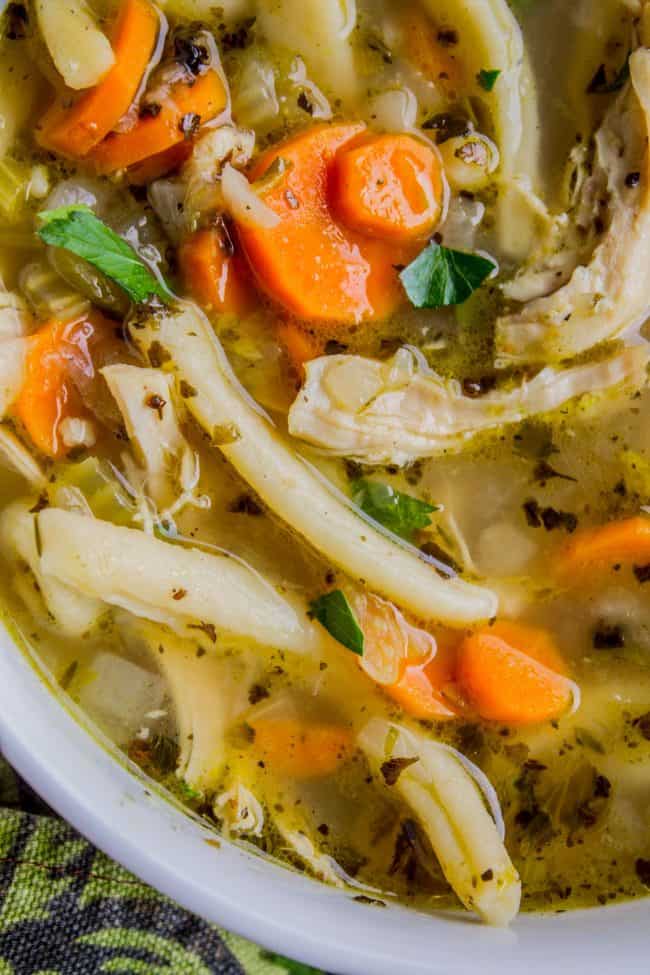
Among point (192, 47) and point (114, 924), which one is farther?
point (114, 924)

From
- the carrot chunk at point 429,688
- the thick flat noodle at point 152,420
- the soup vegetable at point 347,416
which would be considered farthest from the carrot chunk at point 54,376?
the carrot chunk at point 429,688

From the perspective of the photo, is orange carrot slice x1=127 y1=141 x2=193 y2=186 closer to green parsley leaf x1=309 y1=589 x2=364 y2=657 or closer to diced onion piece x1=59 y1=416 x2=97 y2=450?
diced onion piece x1=59 y1=416 x2=97 y2=450

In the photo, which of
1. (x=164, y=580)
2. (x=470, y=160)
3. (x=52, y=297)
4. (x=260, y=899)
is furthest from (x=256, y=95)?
(x=260, y=899)

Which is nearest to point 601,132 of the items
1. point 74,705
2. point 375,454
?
point 375,454

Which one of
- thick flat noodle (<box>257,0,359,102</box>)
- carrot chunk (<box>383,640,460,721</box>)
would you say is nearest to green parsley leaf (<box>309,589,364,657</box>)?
carrot chunk (<box>383,640,460,721</box>)

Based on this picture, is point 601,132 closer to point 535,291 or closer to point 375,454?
point 535,291

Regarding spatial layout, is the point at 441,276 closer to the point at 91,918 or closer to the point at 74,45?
the point at 74,45

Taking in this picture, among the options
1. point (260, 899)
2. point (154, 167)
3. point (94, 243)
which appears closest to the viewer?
point (260, 899)
